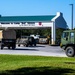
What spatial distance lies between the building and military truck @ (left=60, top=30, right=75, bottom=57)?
101 feet

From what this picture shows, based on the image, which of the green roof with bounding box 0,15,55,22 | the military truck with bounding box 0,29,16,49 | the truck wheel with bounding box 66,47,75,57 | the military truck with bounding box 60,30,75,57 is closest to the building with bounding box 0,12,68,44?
the green roof with bounding box 0,15,55,22

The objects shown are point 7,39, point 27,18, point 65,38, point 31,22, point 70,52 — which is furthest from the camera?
point 27,18

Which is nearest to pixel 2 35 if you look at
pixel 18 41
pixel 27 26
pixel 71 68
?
pixel 18 41

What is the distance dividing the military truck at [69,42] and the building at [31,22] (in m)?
30.7

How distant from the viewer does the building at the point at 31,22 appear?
59750 mm

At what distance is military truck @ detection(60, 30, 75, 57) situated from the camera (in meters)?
28.2

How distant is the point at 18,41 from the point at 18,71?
39.9 meters

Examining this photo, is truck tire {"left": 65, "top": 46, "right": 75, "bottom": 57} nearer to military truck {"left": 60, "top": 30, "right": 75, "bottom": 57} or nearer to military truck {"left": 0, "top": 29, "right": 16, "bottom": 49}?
military truck {"left": 60, "top": 30, "right": 75, "bottom": 57}

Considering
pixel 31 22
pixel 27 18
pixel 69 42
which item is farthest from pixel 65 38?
pixel 27 18

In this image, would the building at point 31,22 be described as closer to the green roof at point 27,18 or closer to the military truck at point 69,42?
the green roof at point 27,18

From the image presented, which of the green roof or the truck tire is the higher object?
the green roof

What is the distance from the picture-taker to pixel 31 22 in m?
60.2

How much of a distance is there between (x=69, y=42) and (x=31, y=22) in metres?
32.0

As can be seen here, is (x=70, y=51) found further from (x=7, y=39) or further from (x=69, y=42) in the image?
(x=7, y=39)
